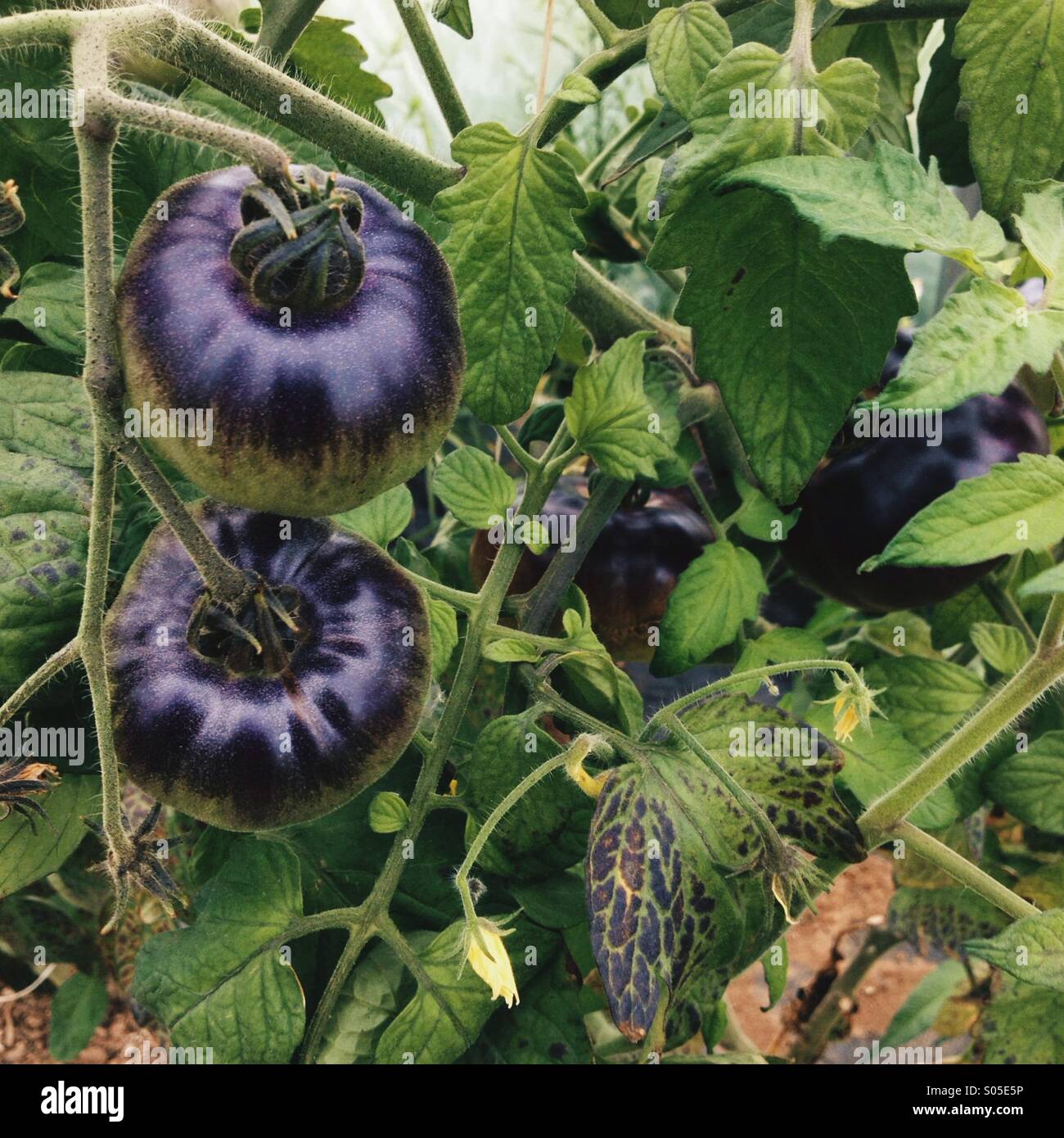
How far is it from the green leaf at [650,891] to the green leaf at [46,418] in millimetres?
281

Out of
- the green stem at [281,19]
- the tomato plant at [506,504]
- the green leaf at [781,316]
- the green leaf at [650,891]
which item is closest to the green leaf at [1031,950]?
the tomato plant at [506,504]

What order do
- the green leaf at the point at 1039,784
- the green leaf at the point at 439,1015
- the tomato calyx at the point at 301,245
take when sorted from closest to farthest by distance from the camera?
the tomato calyx at the point at 301,245 → the green leaf at the point at 439,1015 → the green leaf at the point at 1039,784

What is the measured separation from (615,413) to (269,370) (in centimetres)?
24

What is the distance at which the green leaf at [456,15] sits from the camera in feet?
1.79

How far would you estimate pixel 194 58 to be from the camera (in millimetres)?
434

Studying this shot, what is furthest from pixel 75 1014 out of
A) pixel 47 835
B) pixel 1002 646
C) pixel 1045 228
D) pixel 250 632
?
pixel 1045 228

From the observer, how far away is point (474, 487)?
0.59 metres

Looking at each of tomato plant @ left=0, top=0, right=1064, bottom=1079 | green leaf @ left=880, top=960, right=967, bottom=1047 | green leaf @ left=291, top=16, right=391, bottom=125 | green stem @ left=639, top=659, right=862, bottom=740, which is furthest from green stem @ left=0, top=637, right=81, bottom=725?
→ green leaf @ left=880, top=960, right=967, bottom=1047

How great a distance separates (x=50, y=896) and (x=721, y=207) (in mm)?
800

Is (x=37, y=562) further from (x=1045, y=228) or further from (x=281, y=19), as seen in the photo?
(x=1045, y=228)

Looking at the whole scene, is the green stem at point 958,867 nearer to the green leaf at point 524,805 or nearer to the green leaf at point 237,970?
the green leaf at point 524,805

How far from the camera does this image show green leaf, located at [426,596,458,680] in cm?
55

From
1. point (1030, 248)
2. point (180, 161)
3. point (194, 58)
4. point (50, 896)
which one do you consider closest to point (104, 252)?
point (194, 58)

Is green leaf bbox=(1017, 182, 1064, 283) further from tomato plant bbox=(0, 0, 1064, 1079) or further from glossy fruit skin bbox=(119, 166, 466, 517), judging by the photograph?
glossy fruit skin bbox=(119, 166, 466, 517)
